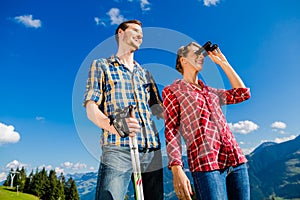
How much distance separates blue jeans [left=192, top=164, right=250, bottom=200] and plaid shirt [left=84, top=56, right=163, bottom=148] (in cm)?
63

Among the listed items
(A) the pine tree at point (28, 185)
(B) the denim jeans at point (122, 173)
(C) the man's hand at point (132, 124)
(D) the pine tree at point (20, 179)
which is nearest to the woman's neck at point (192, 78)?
(B) the denim jeans at point (122, 173)

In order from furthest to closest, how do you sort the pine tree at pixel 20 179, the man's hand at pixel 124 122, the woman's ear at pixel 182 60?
the pine tree at pixel 20 179 → the woman's ear at pixel 182 60 → the man's hand at pixel 124 122

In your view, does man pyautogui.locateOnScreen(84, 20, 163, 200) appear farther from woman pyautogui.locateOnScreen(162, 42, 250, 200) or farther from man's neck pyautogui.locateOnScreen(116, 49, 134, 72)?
woman pyautogui.locateOnScreen(162, 42, 250, 200)

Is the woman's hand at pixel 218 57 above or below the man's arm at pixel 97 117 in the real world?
above

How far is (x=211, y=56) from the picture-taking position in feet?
12.9

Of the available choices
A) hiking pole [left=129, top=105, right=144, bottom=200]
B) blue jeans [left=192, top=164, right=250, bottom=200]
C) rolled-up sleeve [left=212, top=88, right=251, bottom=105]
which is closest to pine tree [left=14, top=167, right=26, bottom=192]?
rolled-up sleeve [left=212, top=88, right=251, bottom=105]

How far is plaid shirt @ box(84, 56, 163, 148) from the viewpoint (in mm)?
3252

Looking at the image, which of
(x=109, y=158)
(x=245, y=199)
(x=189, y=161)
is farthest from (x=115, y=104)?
(x=245, y=199)

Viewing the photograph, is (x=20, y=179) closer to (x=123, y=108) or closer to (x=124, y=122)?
(x=123, y=108)

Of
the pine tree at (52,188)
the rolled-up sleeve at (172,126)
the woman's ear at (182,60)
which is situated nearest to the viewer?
the rolled-up sleeve at (172,126)

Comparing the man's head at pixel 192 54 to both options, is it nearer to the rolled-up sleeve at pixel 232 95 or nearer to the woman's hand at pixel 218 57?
the woman's hand at pixel 218 57

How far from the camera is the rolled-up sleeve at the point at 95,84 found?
321cm

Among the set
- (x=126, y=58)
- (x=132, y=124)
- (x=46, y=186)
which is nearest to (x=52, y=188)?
(x=46, y=186)

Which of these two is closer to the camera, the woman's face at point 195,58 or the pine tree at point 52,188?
the woman's face at point 195,58
